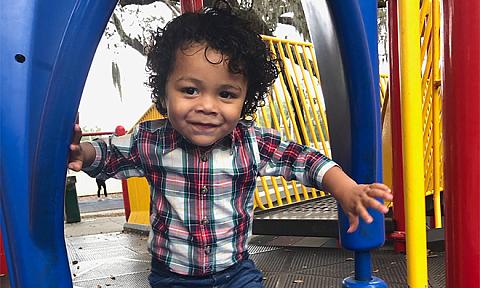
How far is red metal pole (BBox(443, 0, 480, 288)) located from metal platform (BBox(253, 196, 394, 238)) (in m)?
1.39

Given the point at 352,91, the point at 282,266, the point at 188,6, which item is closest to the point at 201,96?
the point at 352,91

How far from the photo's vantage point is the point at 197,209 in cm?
93

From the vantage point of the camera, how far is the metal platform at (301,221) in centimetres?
238

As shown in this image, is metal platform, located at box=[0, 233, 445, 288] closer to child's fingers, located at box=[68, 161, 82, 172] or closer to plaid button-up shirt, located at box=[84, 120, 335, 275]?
plaid button-up shirt, located at box=[84, 120, 335, 275]

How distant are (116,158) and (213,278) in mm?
272

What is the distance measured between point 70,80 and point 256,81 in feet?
1.42

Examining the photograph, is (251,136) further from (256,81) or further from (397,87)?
(397,87)

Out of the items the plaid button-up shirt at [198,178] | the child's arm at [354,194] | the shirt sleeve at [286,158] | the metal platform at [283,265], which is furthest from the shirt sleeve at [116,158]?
the metal platform at [283,265]

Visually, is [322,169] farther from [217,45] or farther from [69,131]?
[69,131]

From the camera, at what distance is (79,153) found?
797 millimetres

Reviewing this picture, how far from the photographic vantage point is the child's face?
33.6 inches

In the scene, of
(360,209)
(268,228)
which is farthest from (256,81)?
(268,228)

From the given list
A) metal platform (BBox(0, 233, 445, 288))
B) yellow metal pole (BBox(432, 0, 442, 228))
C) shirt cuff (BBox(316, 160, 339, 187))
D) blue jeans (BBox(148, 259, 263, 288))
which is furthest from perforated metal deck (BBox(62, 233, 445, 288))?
shirt cuff (BBox(316, 160, 339, 187))

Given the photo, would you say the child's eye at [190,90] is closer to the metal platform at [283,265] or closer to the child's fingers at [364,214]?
the child's fingers at [364,214]
